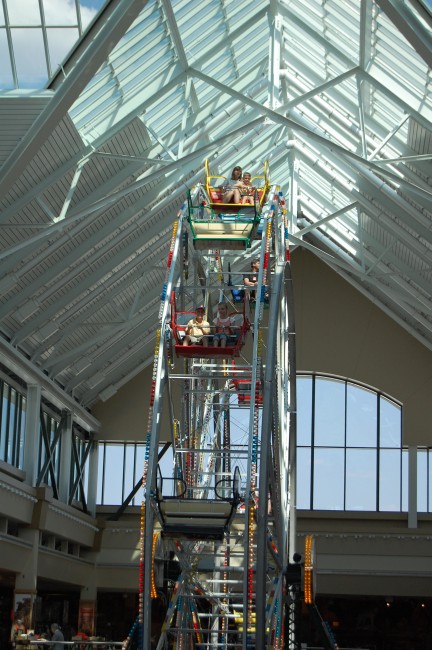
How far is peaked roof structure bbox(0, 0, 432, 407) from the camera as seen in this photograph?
29969 mm

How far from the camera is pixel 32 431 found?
44.3m

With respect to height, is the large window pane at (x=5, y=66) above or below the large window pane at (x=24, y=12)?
below

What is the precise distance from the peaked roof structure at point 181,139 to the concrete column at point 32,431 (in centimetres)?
108

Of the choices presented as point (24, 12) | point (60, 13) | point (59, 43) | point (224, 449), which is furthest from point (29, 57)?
point (224, 449)

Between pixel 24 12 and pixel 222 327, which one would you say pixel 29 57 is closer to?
pixel 24 12

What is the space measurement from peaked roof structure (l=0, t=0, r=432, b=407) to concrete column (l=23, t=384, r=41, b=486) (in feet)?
3.55

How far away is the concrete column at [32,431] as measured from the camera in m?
44.2

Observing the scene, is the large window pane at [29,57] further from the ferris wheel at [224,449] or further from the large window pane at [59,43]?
the ferris wheel at [224,449]

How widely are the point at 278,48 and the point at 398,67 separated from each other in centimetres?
471

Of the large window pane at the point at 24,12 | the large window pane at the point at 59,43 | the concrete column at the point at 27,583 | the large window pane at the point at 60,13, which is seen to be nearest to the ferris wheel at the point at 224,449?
the large window pane at the point at 59,43

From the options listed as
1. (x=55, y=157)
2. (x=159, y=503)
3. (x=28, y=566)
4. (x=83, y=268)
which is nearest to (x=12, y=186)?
(x=55, y=157)

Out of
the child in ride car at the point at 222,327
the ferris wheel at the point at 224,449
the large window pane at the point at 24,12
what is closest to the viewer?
the ferris wheel at the point at 224,449

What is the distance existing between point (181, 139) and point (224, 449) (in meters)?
13.8

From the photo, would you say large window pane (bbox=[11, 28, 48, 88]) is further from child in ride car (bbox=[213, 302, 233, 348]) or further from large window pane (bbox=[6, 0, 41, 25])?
child in ride car (bbox=[213, 302, 233, 348])
